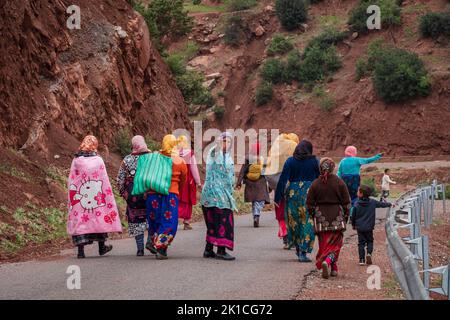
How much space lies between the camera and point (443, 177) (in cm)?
5266

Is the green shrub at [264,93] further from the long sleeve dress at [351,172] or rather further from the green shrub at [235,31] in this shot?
the long sleeve dress at [351,172]

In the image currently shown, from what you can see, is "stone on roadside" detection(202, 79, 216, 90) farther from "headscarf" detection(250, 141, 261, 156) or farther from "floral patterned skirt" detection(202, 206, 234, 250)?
"floral patterned skirt" detection(202, 206, 234, 250)

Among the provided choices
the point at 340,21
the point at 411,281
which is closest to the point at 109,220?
the point at 411,281

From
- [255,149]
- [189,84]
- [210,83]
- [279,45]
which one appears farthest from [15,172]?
[279,45]

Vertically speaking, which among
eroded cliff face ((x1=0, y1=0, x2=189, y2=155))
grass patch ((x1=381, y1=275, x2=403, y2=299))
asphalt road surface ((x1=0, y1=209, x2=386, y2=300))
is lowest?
grass patch ((x1=381, y1=275, x2=403, y2=299))

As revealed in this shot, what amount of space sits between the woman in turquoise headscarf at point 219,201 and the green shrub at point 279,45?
6554cm

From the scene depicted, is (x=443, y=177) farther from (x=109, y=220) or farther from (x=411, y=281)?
(x=411, y=281)

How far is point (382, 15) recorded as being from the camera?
2926 inches

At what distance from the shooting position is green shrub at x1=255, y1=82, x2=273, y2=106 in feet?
246

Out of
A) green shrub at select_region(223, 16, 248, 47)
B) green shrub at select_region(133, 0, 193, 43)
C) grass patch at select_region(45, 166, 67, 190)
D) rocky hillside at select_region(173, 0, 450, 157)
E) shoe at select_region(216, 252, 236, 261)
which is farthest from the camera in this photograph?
green shrub at select_region(223, 16, 248, 47)

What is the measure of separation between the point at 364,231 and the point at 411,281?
491 cm

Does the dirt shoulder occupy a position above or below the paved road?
below

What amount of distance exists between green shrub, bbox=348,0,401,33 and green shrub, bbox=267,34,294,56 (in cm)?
600

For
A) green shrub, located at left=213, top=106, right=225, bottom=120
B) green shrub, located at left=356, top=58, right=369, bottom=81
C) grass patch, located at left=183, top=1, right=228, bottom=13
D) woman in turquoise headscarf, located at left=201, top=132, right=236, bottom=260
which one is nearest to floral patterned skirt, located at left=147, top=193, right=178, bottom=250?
woman in turquoise headscarf, located at left=201, top=132, right=236, bottom=260
